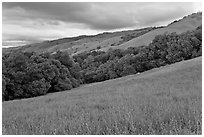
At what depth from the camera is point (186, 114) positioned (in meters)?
6.15

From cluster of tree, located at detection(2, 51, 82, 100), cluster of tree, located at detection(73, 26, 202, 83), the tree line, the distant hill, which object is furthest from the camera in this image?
the distant hill

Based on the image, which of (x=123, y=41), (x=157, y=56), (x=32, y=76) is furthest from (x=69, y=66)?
(x=123, y=41)

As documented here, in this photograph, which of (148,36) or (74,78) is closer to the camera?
(74,78)

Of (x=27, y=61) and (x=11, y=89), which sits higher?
(x=27, y=61)

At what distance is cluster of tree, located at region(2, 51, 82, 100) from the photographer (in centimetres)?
3331

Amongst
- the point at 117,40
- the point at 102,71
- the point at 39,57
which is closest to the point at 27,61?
the point at 39,57

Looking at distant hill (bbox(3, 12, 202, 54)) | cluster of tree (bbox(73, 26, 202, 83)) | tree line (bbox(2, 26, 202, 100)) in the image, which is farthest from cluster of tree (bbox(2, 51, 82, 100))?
distant hill (bbox(3, 12, 202, 54))

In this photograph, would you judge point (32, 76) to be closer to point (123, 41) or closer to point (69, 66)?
point (69, 66)

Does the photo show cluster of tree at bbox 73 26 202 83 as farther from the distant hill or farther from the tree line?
the distant hill

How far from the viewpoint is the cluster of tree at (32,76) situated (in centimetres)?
3331

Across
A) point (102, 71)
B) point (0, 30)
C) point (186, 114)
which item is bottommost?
point (102, 71)

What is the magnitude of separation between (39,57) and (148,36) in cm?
6409

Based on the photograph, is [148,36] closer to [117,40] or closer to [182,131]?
[117,40]

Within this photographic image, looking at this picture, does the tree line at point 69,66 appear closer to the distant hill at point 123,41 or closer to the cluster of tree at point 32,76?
the cluster of tree at point 32,76
